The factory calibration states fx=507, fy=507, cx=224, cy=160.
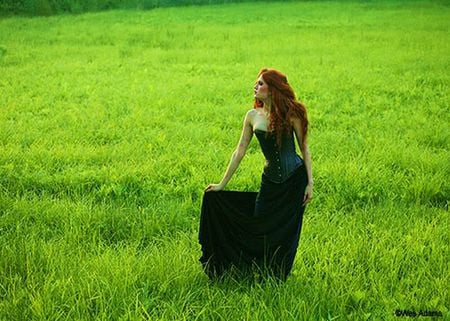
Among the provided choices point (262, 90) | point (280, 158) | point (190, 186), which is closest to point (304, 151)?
point (280, 158)

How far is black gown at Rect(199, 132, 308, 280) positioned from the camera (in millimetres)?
3809

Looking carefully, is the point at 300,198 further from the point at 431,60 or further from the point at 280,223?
the point at 431,60

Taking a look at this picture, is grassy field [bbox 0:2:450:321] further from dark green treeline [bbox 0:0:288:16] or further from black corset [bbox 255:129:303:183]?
dark green treeline [bbox 0:0:288:16]

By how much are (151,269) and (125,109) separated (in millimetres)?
5913

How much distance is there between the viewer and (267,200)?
3883 millimetres

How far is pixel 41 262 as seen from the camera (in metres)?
4.18

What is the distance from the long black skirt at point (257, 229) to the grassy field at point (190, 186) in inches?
6.4

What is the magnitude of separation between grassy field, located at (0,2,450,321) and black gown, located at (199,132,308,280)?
0.57 ft

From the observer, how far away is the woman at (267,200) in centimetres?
364

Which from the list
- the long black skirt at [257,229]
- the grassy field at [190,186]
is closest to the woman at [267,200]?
the long black skirt at [257,229]

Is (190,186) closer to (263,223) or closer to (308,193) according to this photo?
(263,223)

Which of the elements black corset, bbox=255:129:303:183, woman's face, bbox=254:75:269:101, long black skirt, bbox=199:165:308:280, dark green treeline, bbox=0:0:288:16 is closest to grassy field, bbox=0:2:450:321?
long black skirt, bbox=199:165:308:280

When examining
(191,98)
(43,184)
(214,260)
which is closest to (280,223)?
(214,260)

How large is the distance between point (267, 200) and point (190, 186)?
6.93 feet
